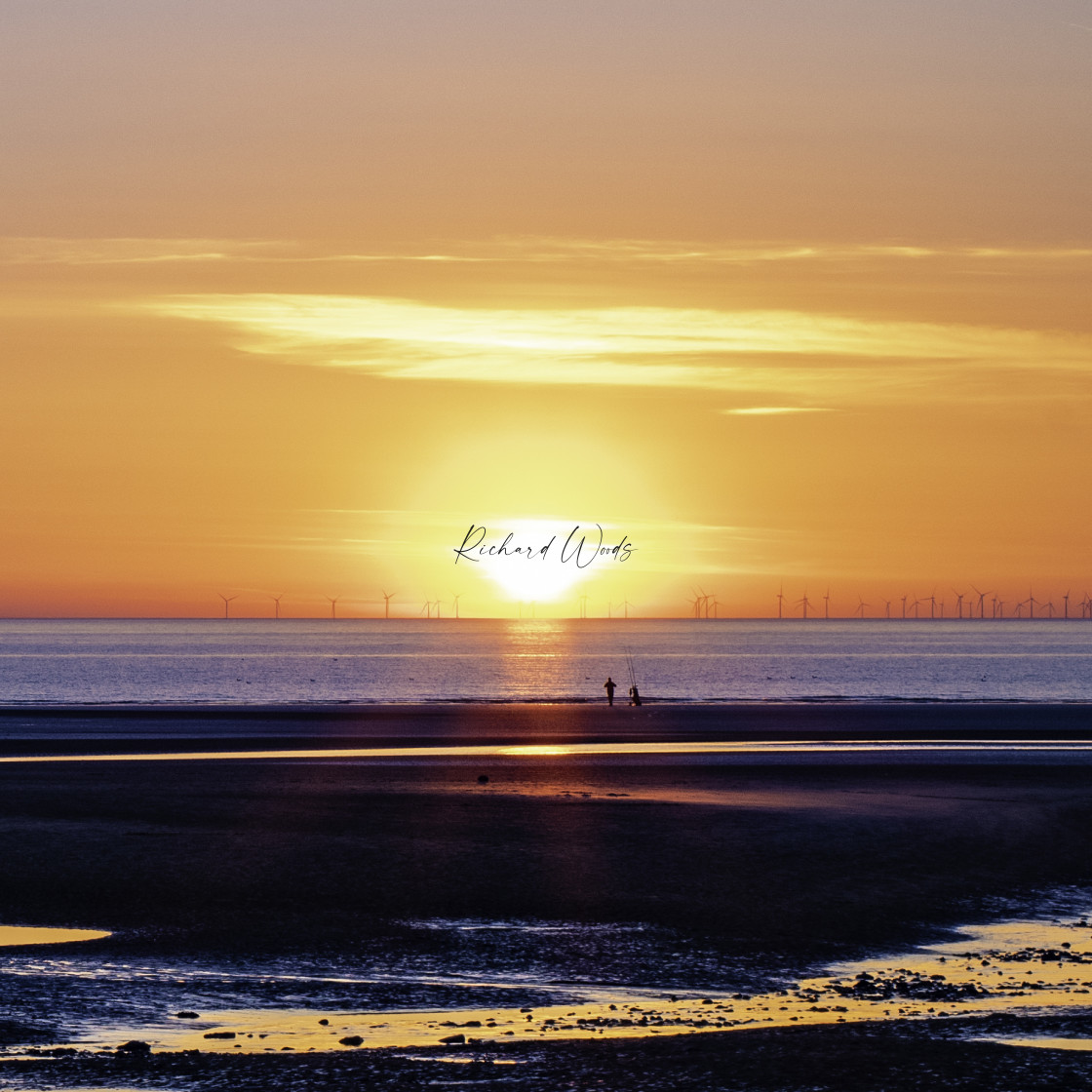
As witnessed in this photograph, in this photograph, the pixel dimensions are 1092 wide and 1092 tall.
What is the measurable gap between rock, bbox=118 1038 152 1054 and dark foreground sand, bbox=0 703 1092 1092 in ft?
0.80

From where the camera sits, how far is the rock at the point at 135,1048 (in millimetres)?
14188

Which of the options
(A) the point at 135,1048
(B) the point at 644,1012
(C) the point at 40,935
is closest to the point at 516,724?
(C) the point at 40,935

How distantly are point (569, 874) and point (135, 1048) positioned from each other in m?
12.0

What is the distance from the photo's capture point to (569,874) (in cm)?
2544

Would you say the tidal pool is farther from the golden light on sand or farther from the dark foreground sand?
the golden light on sand

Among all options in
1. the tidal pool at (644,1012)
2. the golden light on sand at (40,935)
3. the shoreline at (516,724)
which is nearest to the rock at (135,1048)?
the tidal pool at (644,1012)

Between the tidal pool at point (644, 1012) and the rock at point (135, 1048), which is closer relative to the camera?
the rock at point (135, 1048)

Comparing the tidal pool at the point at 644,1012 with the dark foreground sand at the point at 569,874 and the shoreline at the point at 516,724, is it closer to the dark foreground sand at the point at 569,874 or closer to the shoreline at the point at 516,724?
the dark foreground sand at the point at 569,874

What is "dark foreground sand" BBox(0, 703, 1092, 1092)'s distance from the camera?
44.8 feet

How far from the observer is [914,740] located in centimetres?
6038

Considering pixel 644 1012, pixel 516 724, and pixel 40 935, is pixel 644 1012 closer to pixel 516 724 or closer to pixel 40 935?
pixel 40 935

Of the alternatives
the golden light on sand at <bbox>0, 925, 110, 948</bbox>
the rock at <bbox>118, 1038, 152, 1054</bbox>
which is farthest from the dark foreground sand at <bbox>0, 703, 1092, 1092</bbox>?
the golden light on sand at <bbox>0, 925, 110, 948</bbox>

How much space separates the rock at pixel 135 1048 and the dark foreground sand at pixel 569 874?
0.80ft

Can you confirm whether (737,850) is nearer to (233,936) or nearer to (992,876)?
(992,876)
